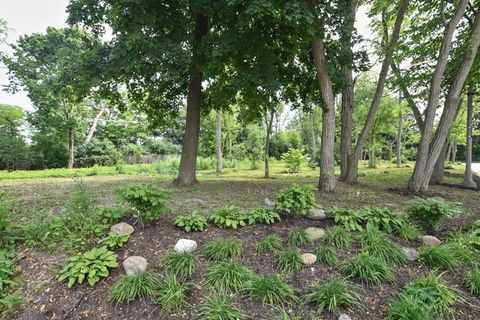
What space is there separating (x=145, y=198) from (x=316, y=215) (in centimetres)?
215

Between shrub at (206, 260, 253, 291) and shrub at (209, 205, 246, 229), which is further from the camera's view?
shrub at (209, 205, 246, 229)

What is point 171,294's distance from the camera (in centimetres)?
211

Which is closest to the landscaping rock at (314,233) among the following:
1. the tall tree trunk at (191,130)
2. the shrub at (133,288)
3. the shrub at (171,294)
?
the shrub at (171,294)

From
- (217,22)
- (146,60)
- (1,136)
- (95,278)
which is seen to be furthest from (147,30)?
(1,136)

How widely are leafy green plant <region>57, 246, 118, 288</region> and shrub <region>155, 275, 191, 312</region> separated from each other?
1.74 feet

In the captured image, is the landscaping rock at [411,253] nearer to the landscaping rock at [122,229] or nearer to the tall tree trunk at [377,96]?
the landscaping rock at [122,229]

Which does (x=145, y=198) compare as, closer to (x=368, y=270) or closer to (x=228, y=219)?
(x=228, y=219)

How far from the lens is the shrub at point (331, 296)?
2.07m

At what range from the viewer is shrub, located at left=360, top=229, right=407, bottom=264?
8.63 feet

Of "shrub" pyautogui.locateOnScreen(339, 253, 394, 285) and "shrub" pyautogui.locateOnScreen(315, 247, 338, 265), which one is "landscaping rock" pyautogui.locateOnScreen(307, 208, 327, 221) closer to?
"shrub" pyautogui.locateOnScreen(315, 247, 338, 265)

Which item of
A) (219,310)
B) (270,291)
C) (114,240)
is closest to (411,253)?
(270,291)

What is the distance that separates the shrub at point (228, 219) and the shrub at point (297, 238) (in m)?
0.61

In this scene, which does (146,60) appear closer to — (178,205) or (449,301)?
(178,205)

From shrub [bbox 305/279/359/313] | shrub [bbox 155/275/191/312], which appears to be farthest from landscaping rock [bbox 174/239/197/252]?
shrub [bbox 305/279/359/313]
